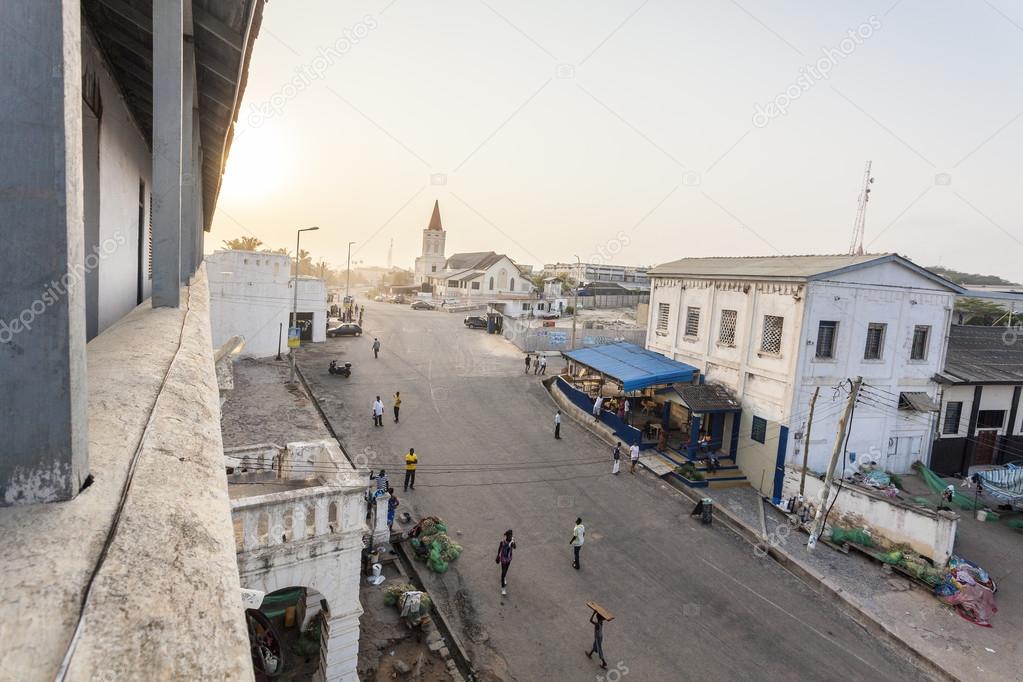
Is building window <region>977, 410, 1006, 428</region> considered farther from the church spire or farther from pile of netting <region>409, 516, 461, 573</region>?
the church spire

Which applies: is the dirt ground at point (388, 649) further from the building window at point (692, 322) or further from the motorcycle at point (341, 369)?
the motorcycle at point (341, 369)

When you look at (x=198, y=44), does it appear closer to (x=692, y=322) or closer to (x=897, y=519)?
(x=897, y=519)

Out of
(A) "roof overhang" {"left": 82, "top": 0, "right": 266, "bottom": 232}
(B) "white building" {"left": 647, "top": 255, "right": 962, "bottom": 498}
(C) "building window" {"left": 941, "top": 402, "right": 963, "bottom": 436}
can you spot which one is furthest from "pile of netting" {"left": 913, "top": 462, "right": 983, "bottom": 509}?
(A) "roof overhang" {"left": 82, "top": 0, "right": 266, "bottom": 232}

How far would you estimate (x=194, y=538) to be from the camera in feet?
4.25

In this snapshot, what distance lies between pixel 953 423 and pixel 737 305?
394 inches

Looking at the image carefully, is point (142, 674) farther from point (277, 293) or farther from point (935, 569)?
point (277, 293)

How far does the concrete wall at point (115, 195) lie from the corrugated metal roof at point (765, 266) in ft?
57.5

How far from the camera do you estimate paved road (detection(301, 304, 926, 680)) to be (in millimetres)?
11133

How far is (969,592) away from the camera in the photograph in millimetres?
13539

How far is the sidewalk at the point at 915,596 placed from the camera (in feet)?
38.8

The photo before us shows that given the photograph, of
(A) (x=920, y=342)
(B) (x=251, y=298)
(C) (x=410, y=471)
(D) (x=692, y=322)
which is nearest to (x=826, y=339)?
(A) (x=920, y=342)

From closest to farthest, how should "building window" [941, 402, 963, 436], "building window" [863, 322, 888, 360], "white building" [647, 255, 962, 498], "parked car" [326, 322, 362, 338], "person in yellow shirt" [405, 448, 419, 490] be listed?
"person in yellow shirt" [405, 448, 419, 490] → "white building" [647, 255, 962, 498] → "building window" [863, 322, 888, 360] → "building window" [941, 402, 963, 436] → "parked car" [326, 322, 362, 338]

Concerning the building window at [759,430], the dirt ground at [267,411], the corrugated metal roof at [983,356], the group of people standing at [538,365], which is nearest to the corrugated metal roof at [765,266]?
the building window at [759,430]

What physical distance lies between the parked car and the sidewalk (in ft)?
90.8
